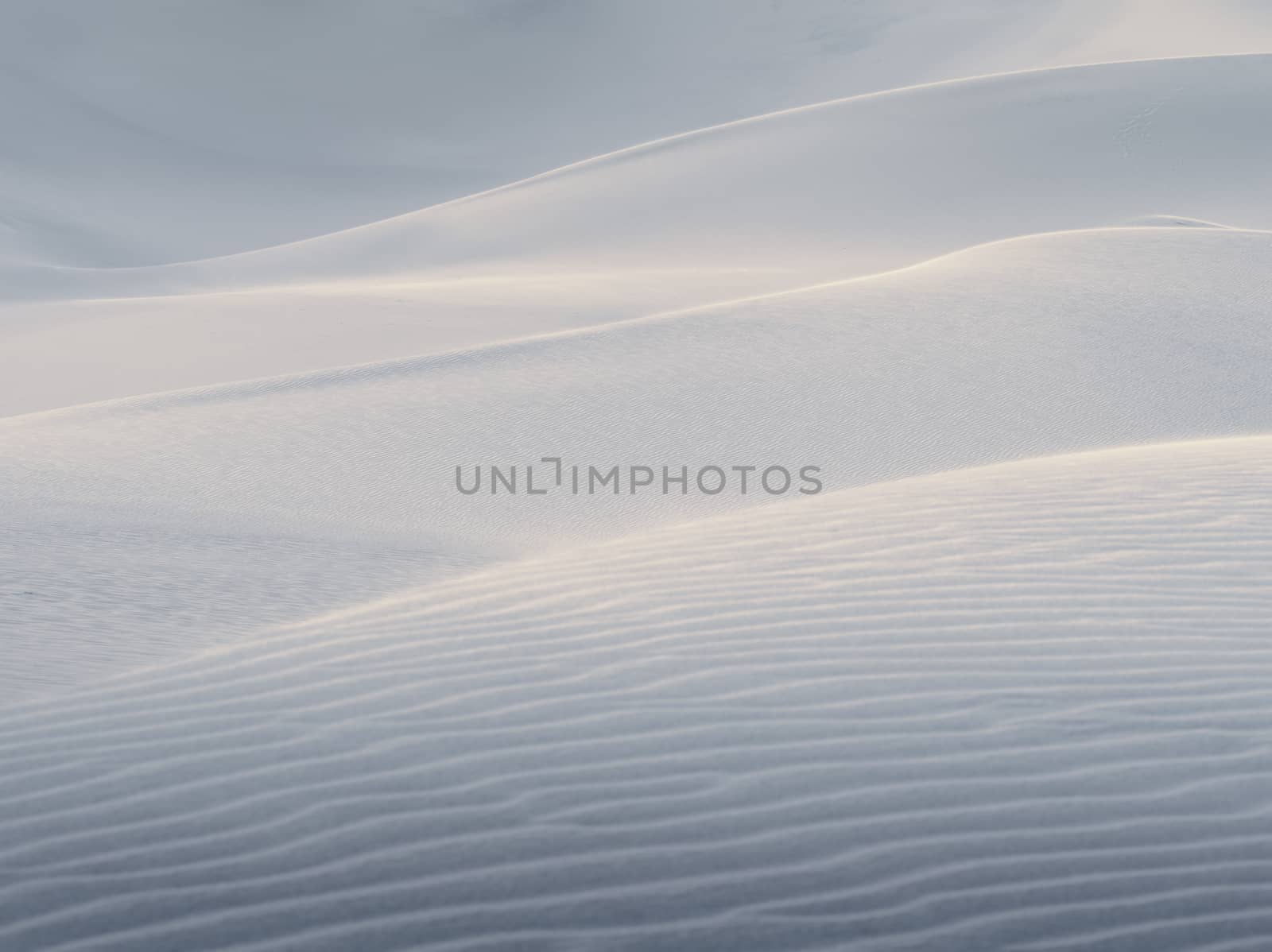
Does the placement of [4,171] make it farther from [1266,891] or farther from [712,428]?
[1266,891]

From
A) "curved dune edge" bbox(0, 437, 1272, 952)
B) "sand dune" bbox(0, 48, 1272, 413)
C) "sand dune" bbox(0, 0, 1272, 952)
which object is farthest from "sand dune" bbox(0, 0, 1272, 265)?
"curved dune edge" bbox(0, 437, 1272, 952)

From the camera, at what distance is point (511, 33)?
7500 cm

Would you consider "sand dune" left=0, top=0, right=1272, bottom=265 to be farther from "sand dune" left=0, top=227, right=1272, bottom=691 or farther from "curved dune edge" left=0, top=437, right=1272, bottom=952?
"curved dune edge" left=0, top=437, right=1272, bottom=952

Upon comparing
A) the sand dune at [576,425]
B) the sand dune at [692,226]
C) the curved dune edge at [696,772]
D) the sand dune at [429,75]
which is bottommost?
the curved dune edge at [696,772]

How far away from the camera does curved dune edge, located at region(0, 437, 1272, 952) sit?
2.69 meters

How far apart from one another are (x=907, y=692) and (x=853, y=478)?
4.55 metres

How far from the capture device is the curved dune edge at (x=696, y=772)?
269cm

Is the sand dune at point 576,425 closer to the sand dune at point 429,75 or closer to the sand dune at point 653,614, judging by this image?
the sand dune at point 653,614

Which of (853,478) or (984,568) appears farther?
(853,478)

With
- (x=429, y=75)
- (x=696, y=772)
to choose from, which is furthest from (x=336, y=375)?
(x=429, y=75)

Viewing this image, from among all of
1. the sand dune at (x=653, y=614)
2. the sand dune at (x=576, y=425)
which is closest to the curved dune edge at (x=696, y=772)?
the sand dune at (x=653, y=614)

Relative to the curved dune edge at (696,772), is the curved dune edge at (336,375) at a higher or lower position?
higher

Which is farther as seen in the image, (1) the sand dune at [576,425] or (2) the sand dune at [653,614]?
(1) the sand dune at [576,425]

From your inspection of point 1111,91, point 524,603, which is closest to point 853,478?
point 524,603
